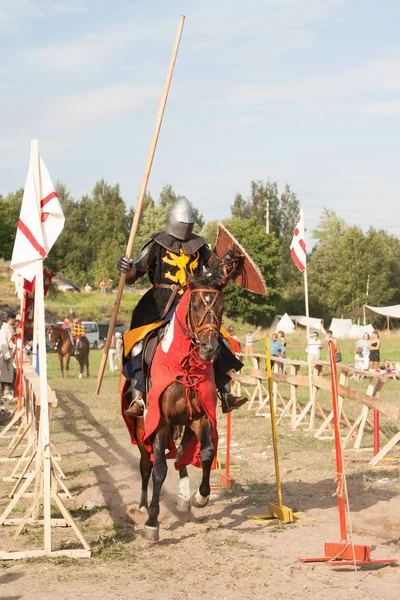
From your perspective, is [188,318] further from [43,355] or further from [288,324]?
[288,324]

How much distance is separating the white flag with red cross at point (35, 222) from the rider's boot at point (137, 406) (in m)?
1.65

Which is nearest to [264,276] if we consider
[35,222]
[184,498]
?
[184,498]

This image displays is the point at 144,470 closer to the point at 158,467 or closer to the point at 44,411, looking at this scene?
the point at 158,467

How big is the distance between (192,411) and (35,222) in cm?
226

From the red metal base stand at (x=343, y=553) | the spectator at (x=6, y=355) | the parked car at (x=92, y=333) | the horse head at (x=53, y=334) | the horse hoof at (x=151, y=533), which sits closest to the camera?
the red metal base stand at (x=343, y=553)

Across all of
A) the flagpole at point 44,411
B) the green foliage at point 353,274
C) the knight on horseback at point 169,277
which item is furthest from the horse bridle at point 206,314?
the green foliage at point 353,274

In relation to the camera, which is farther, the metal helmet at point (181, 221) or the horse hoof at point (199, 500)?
the metal helmet at point (181, 221)

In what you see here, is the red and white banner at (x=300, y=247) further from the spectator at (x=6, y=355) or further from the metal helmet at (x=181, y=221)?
the metal helmet at (x=181, y=221)

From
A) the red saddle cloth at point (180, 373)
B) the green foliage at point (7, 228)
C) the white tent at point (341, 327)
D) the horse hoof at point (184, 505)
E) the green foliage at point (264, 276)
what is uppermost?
the green foliage at point (7, 228)

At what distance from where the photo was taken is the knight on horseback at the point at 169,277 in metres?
9.08

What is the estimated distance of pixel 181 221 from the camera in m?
9.20

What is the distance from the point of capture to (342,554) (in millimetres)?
7309

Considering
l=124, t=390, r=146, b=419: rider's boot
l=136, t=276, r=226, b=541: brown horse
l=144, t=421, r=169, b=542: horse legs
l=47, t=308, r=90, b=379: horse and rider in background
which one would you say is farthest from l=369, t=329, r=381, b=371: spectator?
l=144, t=421, r=169, b=542: horse legs

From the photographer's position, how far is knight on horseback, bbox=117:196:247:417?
29.8 ft
